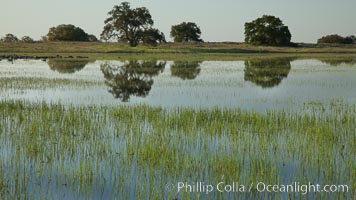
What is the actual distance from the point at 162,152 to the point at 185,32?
106m

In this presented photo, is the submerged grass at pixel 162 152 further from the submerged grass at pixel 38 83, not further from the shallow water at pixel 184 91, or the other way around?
the submerged grass at pixel 38 83

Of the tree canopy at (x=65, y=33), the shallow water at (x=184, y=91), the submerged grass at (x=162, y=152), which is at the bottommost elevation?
the submerged grass at (x=162, y=152)

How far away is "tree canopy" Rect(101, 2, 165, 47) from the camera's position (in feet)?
242

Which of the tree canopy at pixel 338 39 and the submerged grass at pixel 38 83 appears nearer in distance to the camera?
the submerged grass at pixel 38 83

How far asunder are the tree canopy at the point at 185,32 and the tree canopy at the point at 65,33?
88.7 feet

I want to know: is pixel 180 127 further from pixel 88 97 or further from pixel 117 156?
pixel 88 97

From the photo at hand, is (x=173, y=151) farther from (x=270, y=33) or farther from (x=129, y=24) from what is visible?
(x=270, y=33)

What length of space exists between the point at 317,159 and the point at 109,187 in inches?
167

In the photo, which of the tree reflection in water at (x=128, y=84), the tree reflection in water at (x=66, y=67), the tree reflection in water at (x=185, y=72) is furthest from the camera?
the tree reflection in water at (x=66, y=67)

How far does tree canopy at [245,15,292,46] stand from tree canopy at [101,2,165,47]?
2847 cm

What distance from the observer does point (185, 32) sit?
11312 cm

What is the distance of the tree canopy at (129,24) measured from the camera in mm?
73812

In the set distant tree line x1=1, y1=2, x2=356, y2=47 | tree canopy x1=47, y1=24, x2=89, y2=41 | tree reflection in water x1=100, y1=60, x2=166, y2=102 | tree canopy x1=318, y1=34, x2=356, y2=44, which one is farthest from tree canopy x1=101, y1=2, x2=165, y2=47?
tree canopy x1=318, y1=34, x2=356, y2=44

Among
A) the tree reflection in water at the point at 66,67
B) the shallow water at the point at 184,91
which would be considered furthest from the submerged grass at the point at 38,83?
the tree reflection in water at the point at 66,67
